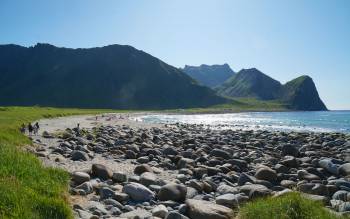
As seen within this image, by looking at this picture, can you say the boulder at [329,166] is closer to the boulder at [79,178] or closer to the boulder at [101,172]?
the boulder at [101,172]

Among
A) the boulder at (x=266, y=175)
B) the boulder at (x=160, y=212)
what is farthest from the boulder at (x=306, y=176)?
the boulder at (x=160, y=212)

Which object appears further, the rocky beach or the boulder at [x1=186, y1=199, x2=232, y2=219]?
the rocky beach

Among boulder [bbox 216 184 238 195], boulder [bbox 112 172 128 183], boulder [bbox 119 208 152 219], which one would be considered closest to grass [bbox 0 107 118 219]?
boulder [bbox 119 208 152 219]

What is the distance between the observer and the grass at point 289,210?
9891 mm

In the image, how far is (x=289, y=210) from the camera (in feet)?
32.7

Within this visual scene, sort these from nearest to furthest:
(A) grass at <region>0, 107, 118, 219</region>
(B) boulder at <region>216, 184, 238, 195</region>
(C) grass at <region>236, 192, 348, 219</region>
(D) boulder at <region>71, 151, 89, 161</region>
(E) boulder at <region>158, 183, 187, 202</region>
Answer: (A) grass at <region>0, 107, 118, 219</region> < (C) grass at <region>236, 192, 348, 219</region> < (E) boulder at <region>158, 183, 187, 202</region> < (B) boulder at <region>216, 184, 238, 195</region> < (D) boulder at <region>71, 151, 89, 161</region>

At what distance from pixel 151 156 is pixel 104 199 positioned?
1270 centimetres

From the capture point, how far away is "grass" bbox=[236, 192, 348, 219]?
9.89 metres

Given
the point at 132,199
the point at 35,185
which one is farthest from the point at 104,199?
the point at 35,185

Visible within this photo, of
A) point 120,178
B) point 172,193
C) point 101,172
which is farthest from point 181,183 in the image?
point 101,172

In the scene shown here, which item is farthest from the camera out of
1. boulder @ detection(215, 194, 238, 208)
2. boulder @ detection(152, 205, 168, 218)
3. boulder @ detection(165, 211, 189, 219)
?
boulder @ detection(215, 194, 238, 208)

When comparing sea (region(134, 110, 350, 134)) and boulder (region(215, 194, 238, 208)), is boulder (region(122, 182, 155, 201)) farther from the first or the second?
sea (region(134, 110, 350, 134))

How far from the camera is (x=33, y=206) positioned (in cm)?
955

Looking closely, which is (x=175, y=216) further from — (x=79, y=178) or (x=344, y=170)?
(x=344, y=170)
